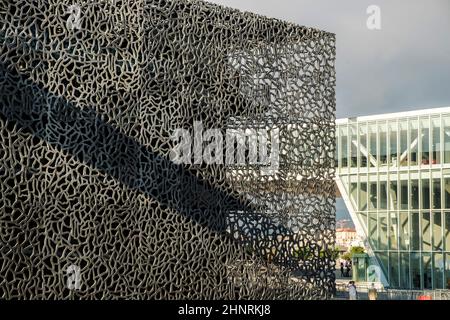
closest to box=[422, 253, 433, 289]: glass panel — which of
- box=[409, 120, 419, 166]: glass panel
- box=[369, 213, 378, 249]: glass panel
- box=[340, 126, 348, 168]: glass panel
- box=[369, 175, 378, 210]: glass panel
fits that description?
box=[369, 213, 378, 249]: glass panel

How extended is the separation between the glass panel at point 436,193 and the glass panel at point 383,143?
2.40 metres

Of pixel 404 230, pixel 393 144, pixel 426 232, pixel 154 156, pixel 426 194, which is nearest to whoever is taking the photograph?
pixel 154 156

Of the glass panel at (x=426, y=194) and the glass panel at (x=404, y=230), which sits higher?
the glass panel at (x=426, y=194)

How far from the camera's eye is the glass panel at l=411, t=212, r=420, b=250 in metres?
27.4

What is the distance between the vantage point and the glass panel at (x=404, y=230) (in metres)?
27.7

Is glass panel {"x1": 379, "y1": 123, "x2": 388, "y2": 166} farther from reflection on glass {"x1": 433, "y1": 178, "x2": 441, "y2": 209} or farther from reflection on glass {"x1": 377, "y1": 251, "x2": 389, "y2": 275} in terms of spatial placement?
reflection on glass {"x1": 377, "y1": 251, "x2": 389, "y2": 275}

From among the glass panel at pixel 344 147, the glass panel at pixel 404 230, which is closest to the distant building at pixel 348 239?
the glass panel at pixel 344 147

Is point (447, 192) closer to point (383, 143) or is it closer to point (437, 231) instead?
point (437, 231)

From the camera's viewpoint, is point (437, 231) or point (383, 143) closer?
point (437, 231)

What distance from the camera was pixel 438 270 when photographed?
87.6ft

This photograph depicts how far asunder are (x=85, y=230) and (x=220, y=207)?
2843 millimetres

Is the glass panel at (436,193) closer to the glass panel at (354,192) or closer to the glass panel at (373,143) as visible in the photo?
the glass panel at (373,143)

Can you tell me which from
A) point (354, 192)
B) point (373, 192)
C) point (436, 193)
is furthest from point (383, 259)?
point (436, 193)

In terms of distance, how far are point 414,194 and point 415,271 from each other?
2.75m
